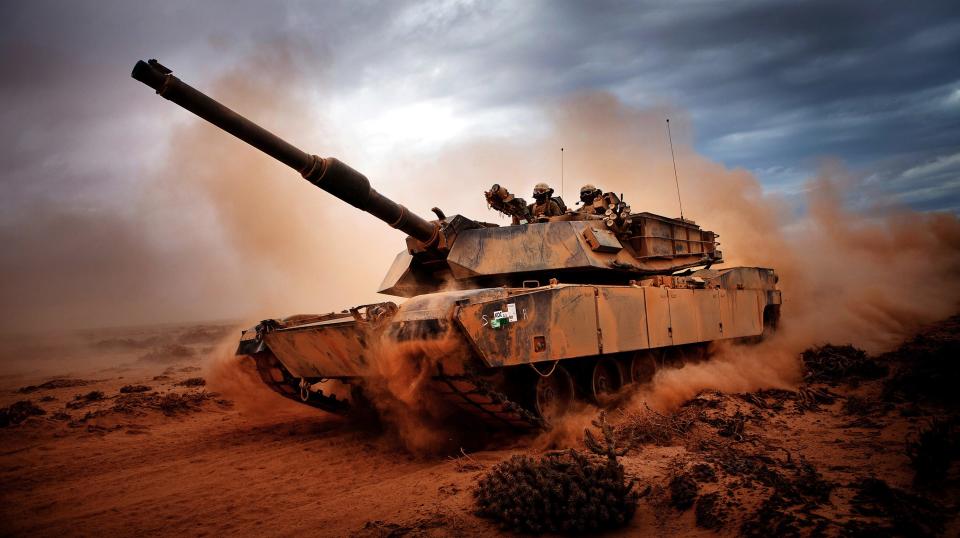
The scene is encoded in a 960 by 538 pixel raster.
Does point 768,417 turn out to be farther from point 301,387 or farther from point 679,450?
point 301,387

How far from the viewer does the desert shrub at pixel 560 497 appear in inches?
165

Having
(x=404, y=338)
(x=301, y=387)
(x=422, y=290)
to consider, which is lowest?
(x=301, y=387)

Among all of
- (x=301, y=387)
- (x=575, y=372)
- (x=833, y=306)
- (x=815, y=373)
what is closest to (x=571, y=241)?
(x=575, y=372)

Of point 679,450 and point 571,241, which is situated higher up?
point 571,241

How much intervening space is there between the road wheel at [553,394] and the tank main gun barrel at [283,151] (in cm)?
256

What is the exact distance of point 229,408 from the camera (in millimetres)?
11188

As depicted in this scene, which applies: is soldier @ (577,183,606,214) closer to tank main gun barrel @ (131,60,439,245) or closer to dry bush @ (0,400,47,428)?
tank main gun barrel @ (131,60,439,245)

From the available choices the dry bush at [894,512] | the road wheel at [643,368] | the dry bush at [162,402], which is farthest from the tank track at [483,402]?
the dry bush at [162,402]

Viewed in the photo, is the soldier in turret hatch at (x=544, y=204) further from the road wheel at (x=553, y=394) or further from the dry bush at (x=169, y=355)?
the dry bush at (x=169, y=355)

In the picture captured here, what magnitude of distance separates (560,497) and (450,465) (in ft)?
7.05

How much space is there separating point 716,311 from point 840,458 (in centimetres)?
499

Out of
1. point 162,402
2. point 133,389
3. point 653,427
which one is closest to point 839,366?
point 653,427

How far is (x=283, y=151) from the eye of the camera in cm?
612

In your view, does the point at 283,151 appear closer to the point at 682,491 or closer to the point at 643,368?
the point at 682,491
